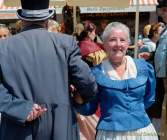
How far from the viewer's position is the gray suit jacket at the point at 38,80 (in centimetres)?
321

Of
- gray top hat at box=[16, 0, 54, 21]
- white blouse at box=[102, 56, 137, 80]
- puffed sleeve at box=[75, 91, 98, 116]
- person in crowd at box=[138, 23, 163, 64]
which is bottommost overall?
puffed sleeve at box=[75, 91, 98, 116]

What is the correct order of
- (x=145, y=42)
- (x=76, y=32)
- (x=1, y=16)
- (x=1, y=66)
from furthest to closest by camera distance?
(x=1, y=16), (x=145, y=42), (x=76, y=32), (x=1, y=66)

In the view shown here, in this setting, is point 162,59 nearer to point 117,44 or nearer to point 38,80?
point 117,44

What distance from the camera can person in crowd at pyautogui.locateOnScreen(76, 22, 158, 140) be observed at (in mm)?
3605

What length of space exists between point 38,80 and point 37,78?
0.01m

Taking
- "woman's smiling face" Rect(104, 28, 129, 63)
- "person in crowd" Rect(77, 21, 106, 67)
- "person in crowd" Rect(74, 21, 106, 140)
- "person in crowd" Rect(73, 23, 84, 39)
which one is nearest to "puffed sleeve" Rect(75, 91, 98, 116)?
"woman's smiling face" Rect(104, 28, 129, 63)

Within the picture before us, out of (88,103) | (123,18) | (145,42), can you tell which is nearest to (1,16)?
(123,18)

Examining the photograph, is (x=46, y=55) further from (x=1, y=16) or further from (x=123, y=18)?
(x=123, y=18)

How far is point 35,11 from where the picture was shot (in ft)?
10.8

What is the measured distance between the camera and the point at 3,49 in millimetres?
3223

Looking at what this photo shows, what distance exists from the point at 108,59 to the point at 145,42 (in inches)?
135

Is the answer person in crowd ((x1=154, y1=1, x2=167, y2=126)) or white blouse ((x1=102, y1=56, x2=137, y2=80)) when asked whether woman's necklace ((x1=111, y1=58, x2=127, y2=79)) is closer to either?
white blouse ((x1=102, y1=56, x2=137, y2=80))

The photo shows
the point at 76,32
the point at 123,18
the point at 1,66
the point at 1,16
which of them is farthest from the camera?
the point at 123,18

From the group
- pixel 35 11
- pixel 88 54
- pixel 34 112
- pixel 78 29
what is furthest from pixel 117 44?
pixel 78 29
